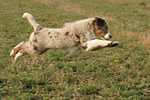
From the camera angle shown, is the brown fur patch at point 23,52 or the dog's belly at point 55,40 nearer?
the dog's belly at point 55,40

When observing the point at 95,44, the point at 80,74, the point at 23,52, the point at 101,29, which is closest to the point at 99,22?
the point at 101,29

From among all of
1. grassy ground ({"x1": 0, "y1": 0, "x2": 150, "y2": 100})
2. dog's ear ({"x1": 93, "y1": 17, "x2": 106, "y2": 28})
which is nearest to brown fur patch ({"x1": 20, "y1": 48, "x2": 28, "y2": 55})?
dog's ear ({"x1": 93, "y1": 17, "x2": 106, "y2": 28})

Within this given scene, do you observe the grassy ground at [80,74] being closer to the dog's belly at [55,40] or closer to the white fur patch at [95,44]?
the dog's belly at [55,40]

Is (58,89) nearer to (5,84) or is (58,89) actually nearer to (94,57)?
(5,84)

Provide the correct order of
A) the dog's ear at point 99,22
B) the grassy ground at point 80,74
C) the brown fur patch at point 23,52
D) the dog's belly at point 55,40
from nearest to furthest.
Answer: the dog's ear at point 99,22 < the dog's belly at point 55,40 < the brown fur patch at point 23,52 < the grassy ground at point 80,74

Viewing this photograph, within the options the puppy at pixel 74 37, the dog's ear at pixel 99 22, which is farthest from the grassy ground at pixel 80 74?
the dog's ear at pixel 99 22

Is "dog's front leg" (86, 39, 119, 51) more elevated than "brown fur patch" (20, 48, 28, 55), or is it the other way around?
"dog's front leg" (86, 39, 119, 51)

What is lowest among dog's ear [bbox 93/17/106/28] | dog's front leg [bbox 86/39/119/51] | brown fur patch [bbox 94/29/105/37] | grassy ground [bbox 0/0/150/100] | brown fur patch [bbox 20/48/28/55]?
grassy ground [bbox 0/0/150/100]

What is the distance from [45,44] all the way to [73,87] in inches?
90.5

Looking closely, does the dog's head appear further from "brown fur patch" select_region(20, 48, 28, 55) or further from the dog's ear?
"brown fur patch" select_region(20, 48, 28, 55)

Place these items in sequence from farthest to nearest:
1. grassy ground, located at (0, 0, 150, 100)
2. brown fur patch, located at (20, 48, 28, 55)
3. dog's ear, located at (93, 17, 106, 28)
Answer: grassy ground, located at (0, 0, 150, 100) → brown fur patch, located at (20, 48, 28, 55) → dog's ear, located at (93, 17, 106, 28)

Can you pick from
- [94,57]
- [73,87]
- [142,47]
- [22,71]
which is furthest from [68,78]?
[142,47]

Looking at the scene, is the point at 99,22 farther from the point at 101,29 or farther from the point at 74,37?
the point at 74,37

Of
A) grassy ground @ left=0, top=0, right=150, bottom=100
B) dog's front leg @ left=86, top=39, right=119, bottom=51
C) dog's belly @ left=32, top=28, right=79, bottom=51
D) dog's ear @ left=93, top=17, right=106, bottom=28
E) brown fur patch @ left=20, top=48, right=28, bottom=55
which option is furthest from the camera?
grassy ground @ left=0, top=0, right=150, bottom=100
